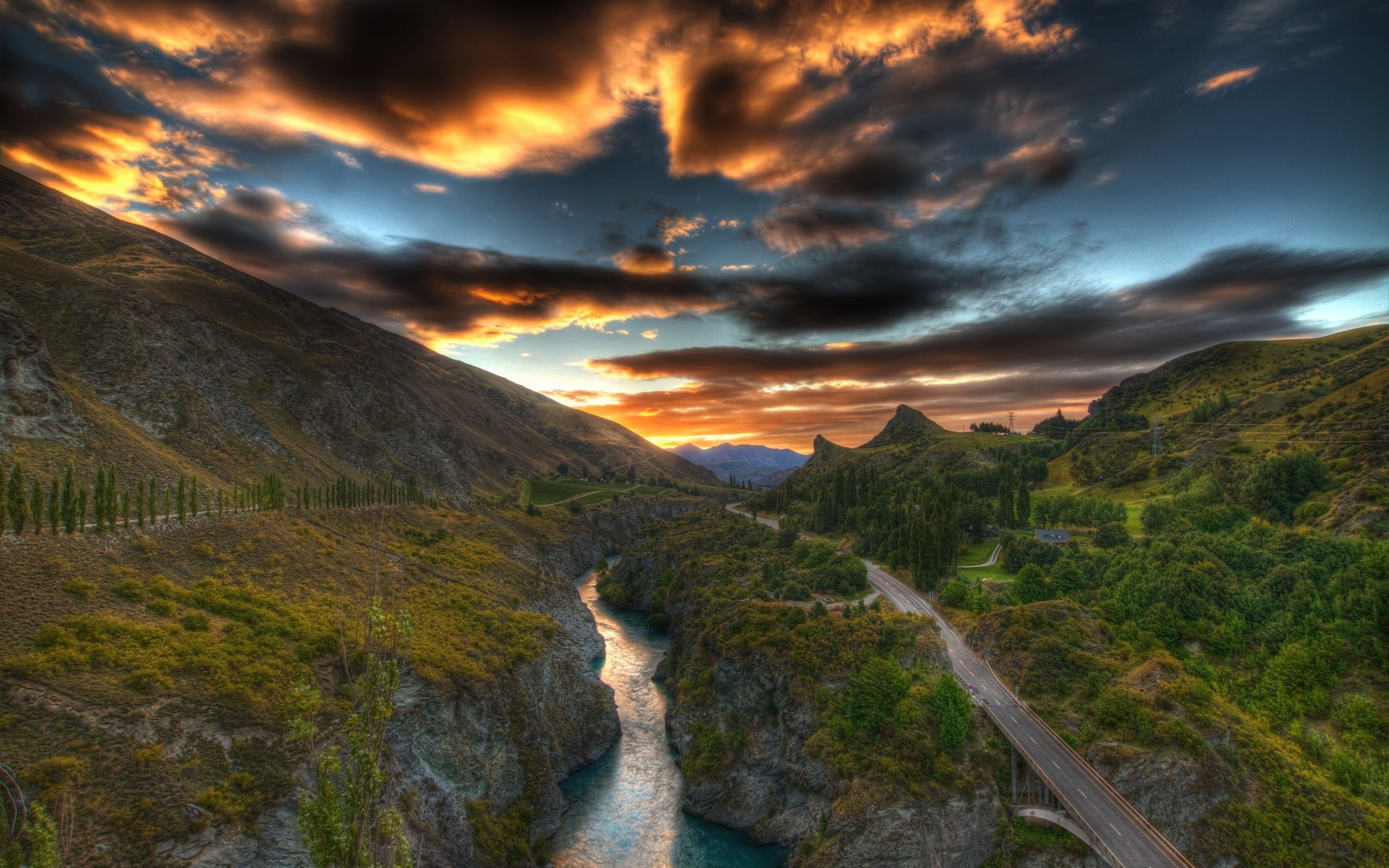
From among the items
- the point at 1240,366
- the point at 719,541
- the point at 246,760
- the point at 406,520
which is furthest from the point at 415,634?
the point at 1240,366

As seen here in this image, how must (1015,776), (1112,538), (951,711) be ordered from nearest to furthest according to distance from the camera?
(1015,776)
(951,711)
(1112,538)

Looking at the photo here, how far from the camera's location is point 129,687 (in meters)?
27.2

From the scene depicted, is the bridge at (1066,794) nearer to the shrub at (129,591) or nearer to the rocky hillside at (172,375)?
the shrub at (129,591)

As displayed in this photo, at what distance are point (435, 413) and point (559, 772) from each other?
565 feet

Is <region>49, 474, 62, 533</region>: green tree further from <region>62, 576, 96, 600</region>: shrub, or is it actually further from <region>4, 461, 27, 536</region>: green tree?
<region>62, 576, 96, 600</region>: shrub

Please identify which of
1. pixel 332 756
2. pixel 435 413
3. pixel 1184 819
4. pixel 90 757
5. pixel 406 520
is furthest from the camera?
pixel 435 413

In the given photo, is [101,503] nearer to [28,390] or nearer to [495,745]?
[28,390]

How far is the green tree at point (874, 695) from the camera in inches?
1895

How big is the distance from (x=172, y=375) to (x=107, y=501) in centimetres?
6131

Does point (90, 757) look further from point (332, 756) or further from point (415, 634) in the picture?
point (415, 634)

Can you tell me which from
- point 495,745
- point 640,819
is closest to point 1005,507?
point 640,819

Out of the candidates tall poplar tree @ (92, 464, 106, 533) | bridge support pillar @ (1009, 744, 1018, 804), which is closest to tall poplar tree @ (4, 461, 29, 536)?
tall poplar tree @ (92, 464, 106, 533)

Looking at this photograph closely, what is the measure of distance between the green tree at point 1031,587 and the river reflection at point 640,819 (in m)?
41.7

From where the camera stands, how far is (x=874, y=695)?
161ft
